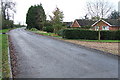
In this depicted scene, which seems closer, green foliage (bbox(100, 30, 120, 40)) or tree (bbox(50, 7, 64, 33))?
green foliage (bbox(100, 30, 120, 40))

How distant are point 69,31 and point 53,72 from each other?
53.5ft

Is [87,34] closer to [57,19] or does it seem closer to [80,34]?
[80,34]

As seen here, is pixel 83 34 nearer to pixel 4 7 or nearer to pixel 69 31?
pixel 69 31

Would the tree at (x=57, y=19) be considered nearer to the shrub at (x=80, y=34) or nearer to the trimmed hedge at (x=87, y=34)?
the trimmed hedge at (x=87, y=34)

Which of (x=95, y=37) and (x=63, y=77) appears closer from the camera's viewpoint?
(x=63, y=77)

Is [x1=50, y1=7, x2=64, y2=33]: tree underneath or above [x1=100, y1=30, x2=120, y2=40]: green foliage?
above

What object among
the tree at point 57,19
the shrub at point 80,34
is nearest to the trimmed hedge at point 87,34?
the shrub at point 80,34

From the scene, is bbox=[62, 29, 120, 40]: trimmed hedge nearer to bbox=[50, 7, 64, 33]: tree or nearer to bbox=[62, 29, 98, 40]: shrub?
bbox=[62, 29, 98, 40]: shrub

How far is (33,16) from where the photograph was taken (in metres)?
57.5

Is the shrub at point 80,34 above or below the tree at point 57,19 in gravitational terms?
below

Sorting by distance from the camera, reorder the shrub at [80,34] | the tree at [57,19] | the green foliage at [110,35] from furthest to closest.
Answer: the tree at [57,19] < the green foliage at [110,35] < the shrub at [80,34]

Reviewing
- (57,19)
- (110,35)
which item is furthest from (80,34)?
(57,19)

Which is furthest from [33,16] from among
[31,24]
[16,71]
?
[16,71]

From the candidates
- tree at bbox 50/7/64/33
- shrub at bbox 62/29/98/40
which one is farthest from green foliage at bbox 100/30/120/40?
tree at bbox 50/7/64/33
